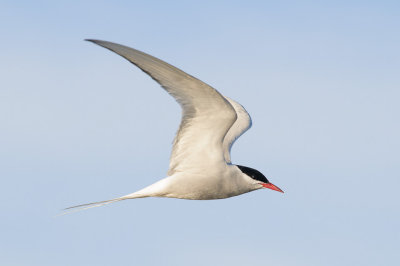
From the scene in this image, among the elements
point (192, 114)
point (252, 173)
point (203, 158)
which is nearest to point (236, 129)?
point (252, 173)

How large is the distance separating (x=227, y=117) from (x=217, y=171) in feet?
3.54

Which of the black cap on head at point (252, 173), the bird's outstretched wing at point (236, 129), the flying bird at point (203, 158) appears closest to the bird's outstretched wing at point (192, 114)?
the flying bird at point (203, 158)

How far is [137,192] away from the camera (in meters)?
9.61

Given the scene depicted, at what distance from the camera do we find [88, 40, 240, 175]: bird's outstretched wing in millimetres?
7543

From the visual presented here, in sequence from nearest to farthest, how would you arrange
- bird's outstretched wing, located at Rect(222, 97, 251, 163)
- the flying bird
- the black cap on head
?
1. the flying bird
2. the black cap on head
3. bird's outstretched wing, located at Rect(222, 97, 251, 163)

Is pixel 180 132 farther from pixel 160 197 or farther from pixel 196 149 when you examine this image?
pixel 160 197

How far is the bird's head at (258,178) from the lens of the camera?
33.4 ft

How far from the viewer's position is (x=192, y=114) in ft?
29.2

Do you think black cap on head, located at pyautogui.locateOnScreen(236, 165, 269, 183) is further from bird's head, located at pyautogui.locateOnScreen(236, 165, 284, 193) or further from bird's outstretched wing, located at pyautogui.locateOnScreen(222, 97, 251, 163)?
bird's outstretched wing, located at pyautogui.locateOnScreen(222, 97, 251, 163)

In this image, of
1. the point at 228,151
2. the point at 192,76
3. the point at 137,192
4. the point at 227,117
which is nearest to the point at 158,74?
the point at 192,76

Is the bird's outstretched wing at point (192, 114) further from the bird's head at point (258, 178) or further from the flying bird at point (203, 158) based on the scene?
the bird's head at point (258, 178)

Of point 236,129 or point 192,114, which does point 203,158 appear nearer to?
point 192,114

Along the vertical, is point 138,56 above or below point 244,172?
above

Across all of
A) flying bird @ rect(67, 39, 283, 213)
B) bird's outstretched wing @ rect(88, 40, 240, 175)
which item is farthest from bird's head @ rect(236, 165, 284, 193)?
bird's outstretched wing @ rect(88, 40, 240, 175)
